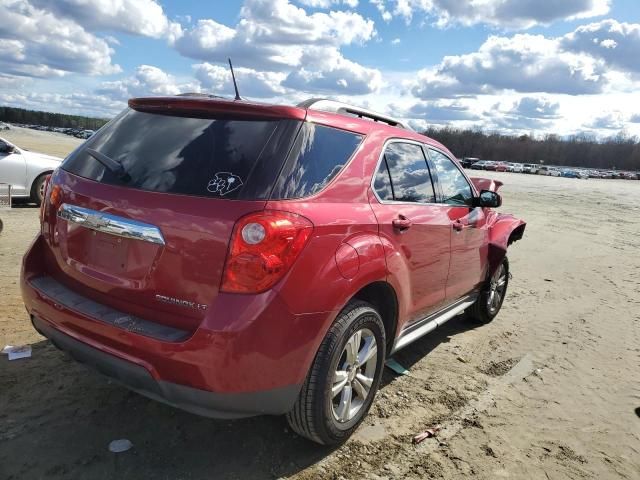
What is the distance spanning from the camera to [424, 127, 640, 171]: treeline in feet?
475

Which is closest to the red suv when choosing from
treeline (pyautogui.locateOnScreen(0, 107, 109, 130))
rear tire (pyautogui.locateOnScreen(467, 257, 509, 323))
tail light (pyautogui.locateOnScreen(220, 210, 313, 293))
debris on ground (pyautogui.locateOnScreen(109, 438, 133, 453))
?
tail light (pyautogui.locateOnScreen(220, 210, 313, 293))

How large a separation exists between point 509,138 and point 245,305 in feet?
563

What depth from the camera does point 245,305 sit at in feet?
7.70

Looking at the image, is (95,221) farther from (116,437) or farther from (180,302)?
(116,437)

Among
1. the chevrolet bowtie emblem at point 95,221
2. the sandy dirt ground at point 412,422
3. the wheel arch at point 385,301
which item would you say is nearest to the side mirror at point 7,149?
the sandy dirt ground at point 412,422

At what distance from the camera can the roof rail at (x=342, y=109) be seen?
304 centimetres

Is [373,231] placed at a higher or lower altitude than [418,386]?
higher

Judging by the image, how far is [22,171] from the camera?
10422 millimetres

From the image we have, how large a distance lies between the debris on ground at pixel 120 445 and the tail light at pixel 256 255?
1181 millimetres

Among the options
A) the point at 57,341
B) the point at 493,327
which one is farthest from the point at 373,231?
the point at 493,327

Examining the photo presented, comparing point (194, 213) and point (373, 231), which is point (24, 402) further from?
point (373, 231)

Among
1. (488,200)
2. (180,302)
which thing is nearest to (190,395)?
(180,302)

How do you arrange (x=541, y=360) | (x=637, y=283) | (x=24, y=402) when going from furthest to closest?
(x=637, y=283)
(x=541, y=360)
(x=24, y=402)

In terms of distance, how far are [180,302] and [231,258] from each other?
0.34m
